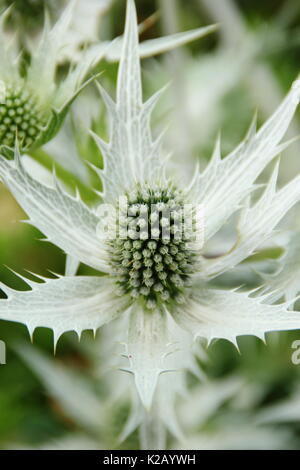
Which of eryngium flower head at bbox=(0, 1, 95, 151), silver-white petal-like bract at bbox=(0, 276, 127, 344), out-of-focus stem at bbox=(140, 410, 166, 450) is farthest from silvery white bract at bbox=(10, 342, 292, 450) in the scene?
eryngium flower head at bbox=(0, 1, 95, 151)

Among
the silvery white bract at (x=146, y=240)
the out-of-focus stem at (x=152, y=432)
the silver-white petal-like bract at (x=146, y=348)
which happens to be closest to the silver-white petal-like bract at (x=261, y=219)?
the silvery white bract at (x=146, y=240)

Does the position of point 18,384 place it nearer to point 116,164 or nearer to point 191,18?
point 116,164

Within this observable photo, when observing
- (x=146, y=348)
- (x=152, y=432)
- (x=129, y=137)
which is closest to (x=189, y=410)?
(x=152, y=432)

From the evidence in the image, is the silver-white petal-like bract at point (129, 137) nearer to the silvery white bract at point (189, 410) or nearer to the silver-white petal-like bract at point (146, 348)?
the silver-white petal-like bract at point (146, 348)

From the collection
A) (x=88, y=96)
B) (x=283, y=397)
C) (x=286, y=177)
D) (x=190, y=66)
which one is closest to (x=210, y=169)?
(x=88, y=96)

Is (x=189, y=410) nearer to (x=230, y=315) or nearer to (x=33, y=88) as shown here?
(x=230, y=315)

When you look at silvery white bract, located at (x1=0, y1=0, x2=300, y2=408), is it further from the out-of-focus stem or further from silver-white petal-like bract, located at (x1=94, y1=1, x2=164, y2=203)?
the out-of-focus stem
